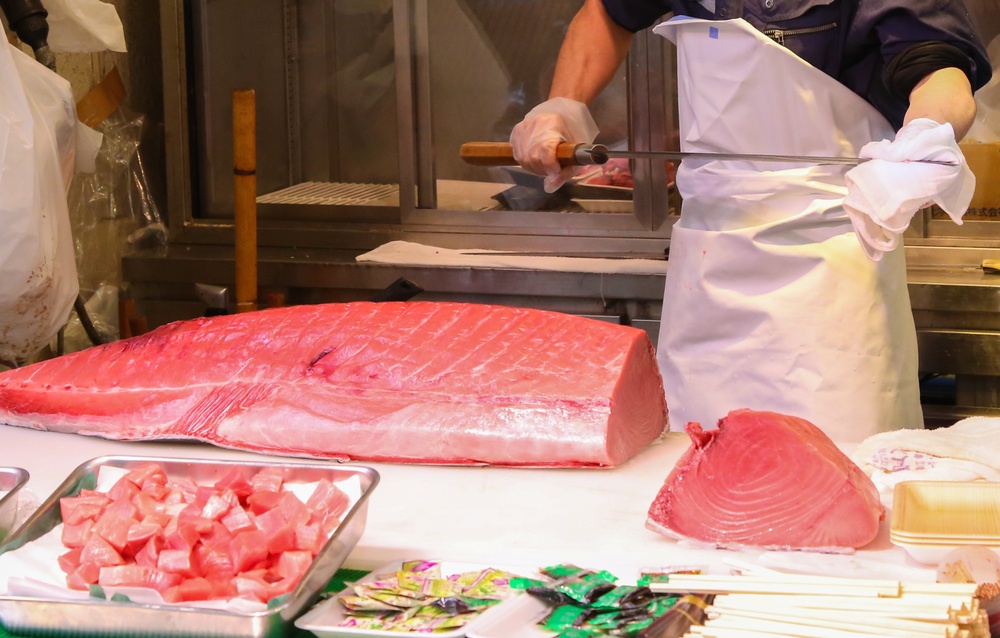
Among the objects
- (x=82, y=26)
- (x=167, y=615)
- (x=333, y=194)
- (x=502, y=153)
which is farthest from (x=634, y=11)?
(x=167, y=615)

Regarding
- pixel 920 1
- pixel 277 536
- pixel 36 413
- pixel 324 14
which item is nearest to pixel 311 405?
pixel 36 413

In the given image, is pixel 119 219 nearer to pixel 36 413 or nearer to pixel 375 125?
pixel 375 125

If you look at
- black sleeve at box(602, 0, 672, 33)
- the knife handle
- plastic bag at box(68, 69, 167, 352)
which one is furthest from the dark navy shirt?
plastic bag at box(68, 69, 167, 352)

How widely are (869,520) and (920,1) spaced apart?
115 centimetres

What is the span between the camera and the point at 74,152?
2.77 m

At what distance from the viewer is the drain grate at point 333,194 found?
400cm

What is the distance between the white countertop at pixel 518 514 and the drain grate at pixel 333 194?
192 cm

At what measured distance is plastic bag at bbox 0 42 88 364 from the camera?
2.33m

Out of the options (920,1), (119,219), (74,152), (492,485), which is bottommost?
(492,485)

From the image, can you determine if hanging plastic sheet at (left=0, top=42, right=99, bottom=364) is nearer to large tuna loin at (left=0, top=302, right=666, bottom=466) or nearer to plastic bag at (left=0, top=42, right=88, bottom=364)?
plastic bag at (left=0, top=42, right=88, bottom=364)

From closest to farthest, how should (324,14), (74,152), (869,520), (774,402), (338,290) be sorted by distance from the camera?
(869,520), (774,402), (74,152), (338,290), (324,14)

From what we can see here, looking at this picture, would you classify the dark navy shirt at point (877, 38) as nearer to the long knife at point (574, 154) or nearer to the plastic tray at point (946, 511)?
the long knife at point (574, 154)

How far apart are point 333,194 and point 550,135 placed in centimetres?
166

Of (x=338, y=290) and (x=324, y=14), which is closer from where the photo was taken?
(x=338, y=290)
